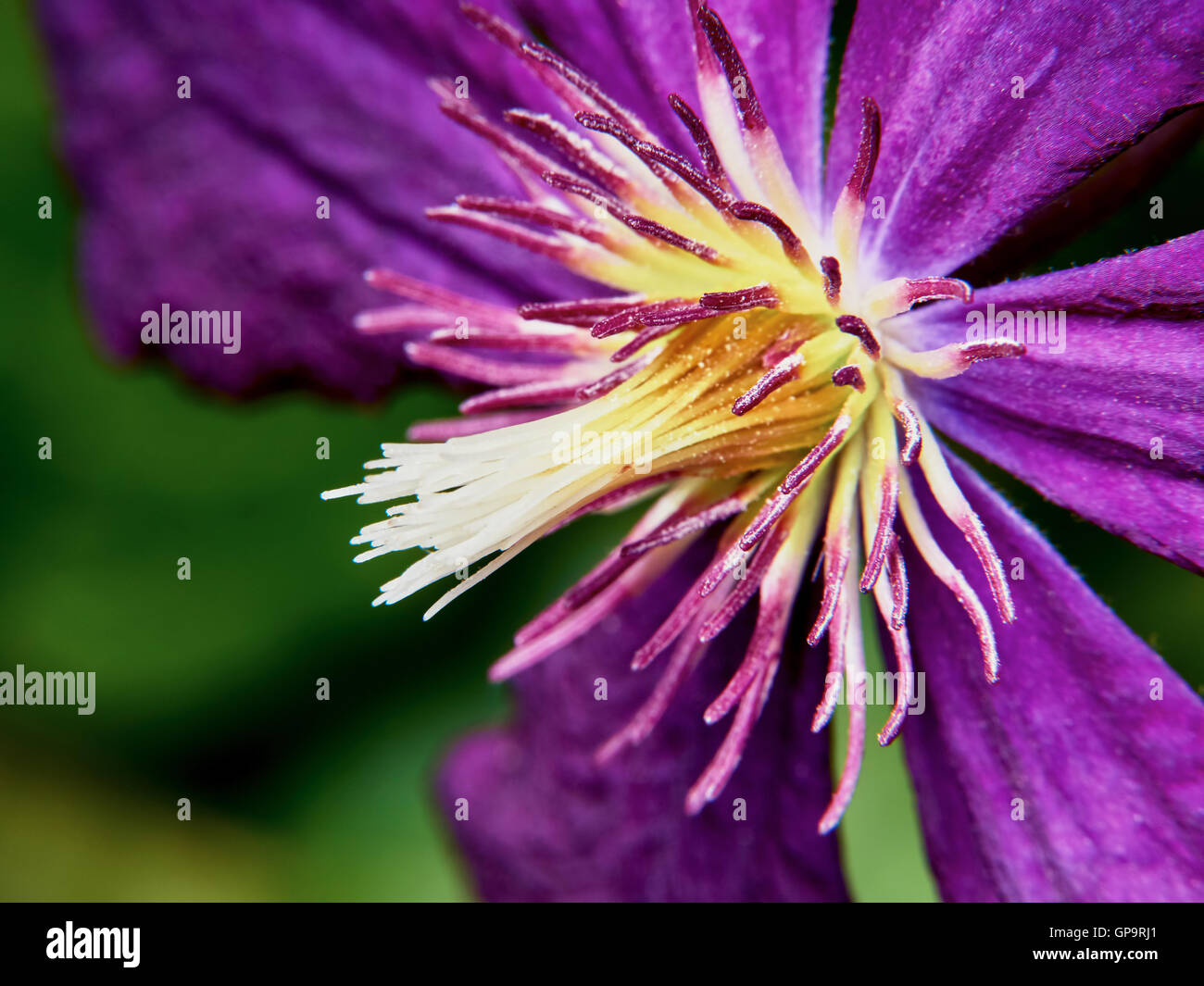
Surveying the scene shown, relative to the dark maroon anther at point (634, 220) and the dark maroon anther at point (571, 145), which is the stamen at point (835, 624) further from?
the dark maroon anther at point (571, 145)

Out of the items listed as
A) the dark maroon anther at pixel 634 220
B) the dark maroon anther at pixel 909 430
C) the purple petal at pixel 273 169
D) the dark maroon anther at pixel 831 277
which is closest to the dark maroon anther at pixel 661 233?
the dark maroon anther at pixel 634 220

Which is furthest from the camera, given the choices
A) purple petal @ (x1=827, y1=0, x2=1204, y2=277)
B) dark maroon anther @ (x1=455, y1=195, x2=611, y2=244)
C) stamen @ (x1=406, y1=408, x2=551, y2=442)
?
stamen @ (x1=406, y1=408, x2=551, y2=442)

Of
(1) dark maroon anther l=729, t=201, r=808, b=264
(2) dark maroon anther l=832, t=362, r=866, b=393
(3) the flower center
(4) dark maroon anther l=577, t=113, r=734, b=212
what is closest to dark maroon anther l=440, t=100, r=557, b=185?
(3) the flower center

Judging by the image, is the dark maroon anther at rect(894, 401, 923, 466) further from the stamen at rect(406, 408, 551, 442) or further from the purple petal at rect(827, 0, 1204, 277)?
the stamen at rect(406, 408, 551, 442)

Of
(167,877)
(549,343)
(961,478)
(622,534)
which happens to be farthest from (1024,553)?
(167,877)

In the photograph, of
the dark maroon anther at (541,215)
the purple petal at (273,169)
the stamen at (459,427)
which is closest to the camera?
the dark maroon anther at (541,215)

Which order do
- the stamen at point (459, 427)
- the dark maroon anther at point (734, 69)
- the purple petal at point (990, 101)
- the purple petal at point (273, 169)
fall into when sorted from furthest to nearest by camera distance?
the purple petal at point (273, 169) < the stamen at point (459, 427) < the dark maroon anther at point (734, 69) < the purple petal at point (990, 101)

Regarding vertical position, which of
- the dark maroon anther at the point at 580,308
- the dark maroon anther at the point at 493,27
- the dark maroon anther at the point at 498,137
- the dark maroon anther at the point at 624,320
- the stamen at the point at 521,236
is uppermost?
the dark maroon anther at the point at 493,27
